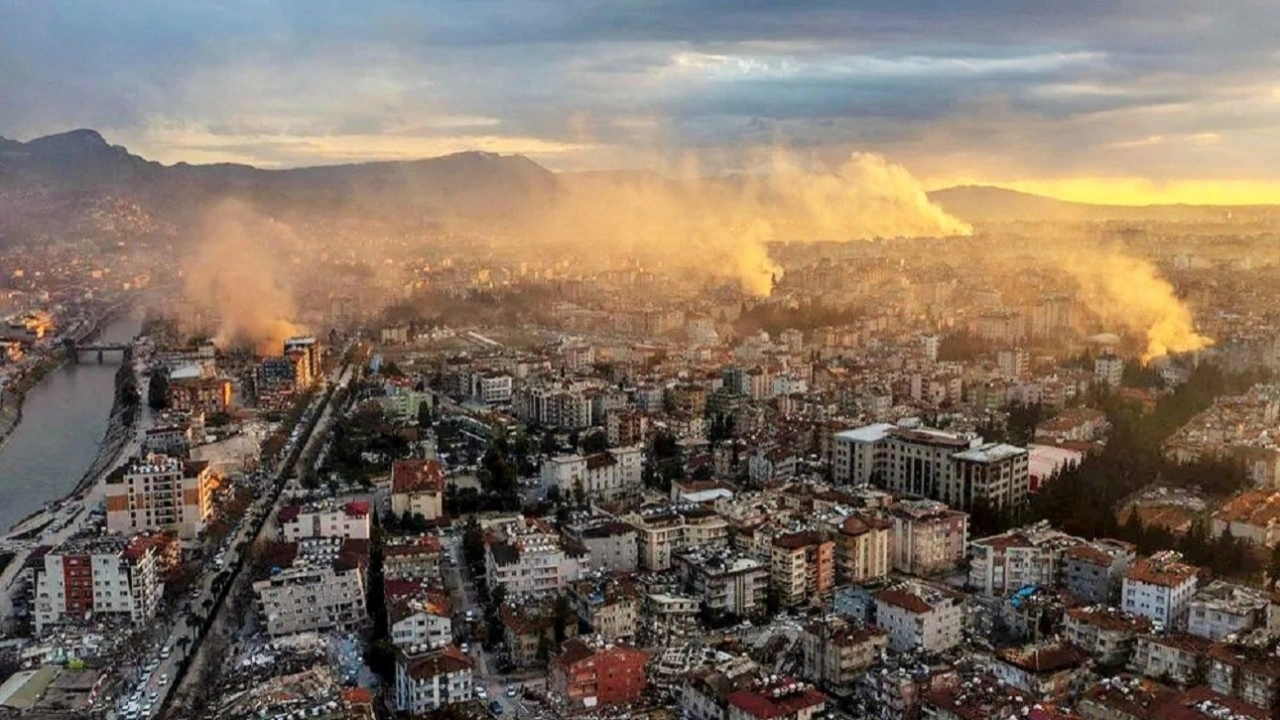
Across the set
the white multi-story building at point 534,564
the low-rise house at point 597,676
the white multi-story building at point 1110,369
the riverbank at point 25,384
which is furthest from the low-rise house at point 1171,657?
the riverbank at point 25,384

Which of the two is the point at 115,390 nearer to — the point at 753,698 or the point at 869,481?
the point at 869,481

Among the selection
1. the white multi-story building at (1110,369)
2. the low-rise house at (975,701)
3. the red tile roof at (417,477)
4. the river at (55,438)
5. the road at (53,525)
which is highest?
the white multi-story building at (1110,369)

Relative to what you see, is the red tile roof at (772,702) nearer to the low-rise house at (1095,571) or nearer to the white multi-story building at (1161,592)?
the white multi-story building at (1161,592)

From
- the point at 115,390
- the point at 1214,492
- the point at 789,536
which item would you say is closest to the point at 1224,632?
the point at 789,536

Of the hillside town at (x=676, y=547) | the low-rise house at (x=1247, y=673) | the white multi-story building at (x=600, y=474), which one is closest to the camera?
the low-rise house at (x=1247, y=673)

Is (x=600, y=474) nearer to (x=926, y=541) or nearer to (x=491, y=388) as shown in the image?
(x=926, y=541)

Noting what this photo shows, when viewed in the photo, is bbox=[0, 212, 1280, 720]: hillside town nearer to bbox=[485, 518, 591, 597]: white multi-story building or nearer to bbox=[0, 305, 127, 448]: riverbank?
bbox=[485, 518, 591, 597]: white multi-story building

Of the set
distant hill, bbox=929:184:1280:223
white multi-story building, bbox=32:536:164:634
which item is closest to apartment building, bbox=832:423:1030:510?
white multi-story building, bbox=32:536:164:634

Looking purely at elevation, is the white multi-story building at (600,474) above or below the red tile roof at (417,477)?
below
